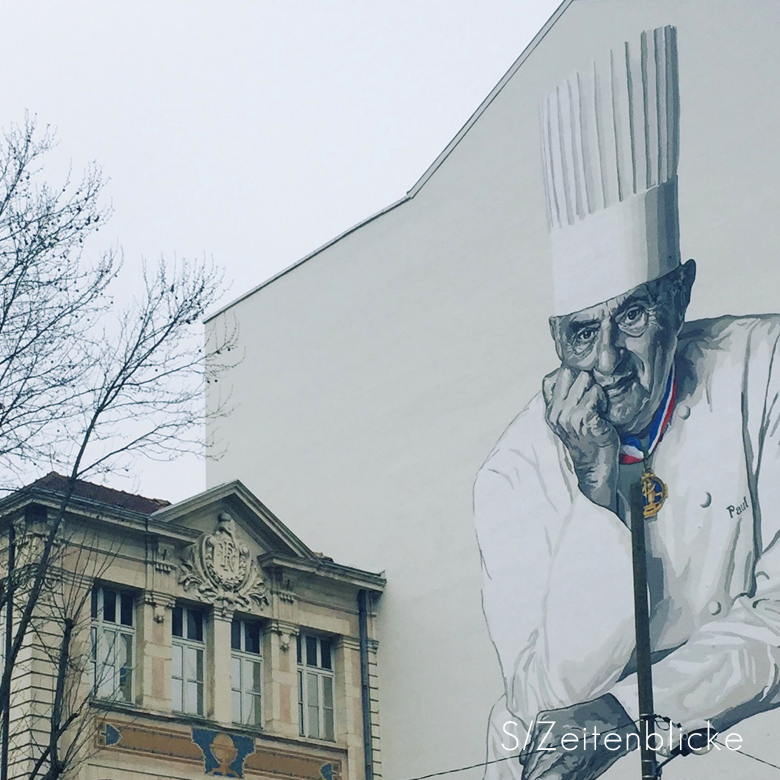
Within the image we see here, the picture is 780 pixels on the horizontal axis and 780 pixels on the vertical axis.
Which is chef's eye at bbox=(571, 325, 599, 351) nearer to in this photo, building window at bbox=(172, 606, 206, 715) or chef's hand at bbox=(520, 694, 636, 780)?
chef's hand at bbox=(520, 694, 636, 780)

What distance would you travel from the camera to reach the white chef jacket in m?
23.2

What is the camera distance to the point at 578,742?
24734 millimetres

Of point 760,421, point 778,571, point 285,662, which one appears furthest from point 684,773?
point 285,662

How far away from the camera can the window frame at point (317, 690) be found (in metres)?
27.1

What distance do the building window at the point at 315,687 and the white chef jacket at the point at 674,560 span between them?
10.9 feet

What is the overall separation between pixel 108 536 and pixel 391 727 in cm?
703

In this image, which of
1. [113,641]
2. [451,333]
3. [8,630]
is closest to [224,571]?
[113,641]

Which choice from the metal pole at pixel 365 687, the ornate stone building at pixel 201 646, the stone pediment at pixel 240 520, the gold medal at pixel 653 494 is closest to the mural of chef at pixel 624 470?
the gold medal at pixel 653 494

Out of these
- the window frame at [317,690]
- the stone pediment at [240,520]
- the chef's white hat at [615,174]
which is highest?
the chef's white hat at [615,174]

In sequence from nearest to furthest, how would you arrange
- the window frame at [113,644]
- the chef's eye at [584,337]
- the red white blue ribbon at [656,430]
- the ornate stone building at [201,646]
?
the ornate stone building at [201,646], the window frame at [113,644], the red white blue ribbon at [656,430], the chef's eye at [584,337]

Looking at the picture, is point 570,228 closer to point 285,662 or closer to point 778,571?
point 778,571

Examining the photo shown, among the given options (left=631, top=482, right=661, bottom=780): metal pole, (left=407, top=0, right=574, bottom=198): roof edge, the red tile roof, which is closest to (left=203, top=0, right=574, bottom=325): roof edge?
(left=407, top=0, right=574, bottom=198): roof edge

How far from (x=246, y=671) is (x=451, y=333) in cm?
759

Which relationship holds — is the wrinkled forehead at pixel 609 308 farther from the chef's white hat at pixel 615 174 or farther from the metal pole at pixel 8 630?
the metal pole at pixel 8 630
